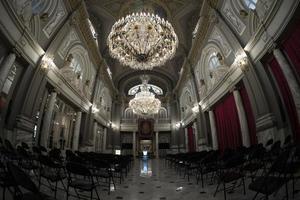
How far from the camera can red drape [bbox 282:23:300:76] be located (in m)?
5.37

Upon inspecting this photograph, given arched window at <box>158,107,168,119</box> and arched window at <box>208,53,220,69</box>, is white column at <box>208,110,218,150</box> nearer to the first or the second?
arched window at <box>208,53,220,69</box>

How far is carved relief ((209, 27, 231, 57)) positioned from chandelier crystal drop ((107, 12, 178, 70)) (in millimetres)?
3504

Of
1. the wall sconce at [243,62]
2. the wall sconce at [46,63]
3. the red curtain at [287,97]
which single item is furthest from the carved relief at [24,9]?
→ the red curtain at [287,97]

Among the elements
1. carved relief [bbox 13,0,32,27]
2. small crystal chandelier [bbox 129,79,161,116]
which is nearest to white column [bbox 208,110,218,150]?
small crystal chandelier [bbox 129,79,161,116]

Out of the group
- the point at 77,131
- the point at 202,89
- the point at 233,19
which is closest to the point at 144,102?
the point at 202,89

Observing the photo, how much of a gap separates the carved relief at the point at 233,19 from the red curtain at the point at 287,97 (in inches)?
80.8

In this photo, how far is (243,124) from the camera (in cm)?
841

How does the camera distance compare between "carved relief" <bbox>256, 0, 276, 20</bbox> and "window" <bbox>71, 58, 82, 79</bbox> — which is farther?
"window" <bbox>71, 58, 82, 79</bbox>

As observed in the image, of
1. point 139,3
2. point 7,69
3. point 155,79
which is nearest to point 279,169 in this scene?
point 7,69

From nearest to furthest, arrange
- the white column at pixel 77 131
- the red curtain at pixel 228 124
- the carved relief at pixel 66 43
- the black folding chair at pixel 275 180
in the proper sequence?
the black folding chair at pixel 275 180 < the red curtain at pixel 228 124 < the carved relief at pixel 66 43 < the white column at pixel 77 131

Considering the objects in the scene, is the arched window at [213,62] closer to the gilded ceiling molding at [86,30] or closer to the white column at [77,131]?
the gilded ceiling molding at [86,30]

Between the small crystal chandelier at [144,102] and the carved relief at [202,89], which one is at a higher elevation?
the carved relief at [202,89]

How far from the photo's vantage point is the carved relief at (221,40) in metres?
Answer: 9.52

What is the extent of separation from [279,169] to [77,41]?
1169 centimetres
